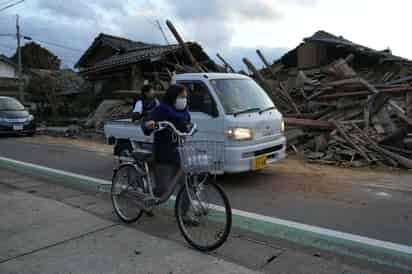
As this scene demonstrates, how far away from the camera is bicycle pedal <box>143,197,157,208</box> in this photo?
13.6ft

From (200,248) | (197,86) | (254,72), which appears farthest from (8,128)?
(200,248)

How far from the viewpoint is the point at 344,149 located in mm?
8594

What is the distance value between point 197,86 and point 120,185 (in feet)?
8.75

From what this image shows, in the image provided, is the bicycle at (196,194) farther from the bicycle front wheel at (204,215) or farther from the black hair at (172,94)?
the black hair at (172,94)

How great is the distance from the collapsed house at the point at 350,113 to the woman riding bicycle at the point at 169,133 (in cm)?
555

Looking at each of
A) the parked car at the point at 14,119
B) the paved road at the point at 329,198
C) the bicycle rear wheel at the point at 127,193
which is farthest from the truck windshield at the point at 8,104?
the bicycle rear wheel at the point at 127,193

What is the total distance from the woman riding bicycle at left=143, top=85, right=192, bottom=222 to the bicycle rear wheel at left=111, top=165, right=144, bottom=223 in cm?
45

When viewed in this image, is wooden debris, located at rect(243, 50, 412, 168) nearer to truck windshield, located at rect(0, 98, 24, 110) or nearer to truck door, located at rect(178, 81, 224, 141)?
truck door, located at rect(178, 81, 224, 141)

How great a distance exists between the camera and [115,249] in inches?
143

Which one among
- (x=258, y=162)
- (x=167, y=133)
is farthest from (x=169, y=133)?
(x=258, y=162)

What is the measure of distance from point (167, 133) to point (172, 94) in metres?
0.47

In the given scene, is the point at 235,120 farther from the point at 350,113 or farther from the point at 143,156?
the point at 350,113

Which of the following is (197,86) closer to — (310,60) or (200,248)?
(200,248)

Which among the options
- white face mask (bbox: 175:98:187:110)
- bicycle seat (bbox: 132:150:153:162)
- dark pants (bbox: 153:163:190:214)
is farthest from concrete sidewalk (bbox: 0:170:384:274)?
white face mask (bbox: 175:98:187:110)
